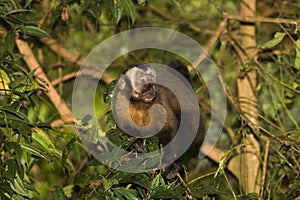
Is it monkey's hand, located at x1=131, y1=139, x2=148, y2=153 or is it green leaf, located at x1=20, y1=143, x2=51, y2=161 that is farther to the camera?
monkey's hand, located at x1=131, y1=139, x2=148, y2=153

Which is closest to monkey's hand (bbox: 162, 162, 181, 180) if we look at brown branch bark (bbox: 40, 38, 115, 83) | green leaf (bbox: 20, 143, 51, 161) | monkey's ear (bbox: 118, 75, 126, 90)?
monkey's ear (bbox: 118, 75, 126, 90)

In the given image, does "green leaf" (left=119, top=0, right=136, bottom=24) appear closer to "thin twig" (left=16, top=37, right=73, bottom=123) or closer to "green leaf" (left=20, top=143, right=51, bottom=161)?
"green leaf" (left=20, top=143, right=51, bottom=161)

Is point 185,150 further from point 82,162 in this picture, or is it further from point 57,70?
point 57,70

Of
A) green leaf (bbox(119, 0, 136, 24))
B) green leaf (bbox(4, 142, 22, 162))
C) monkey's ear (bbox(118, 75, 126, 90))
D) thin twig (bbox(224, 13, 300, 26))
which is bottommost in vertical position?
green leaf (bbox(4, 142, 22, 162))

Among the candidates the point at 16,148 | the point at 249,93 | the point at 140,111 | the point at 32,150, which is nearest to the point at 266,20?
the point at 249,93

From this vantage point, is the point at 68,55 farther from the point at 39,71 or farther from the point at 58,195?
the point at 58,195

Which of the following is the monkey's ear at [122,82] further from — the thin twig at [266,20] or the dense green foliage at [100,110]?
the thin twig at [266,20]

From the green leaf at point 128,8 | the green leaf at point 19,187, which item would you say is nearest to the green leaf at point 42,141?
the green leaf at point 19,187
